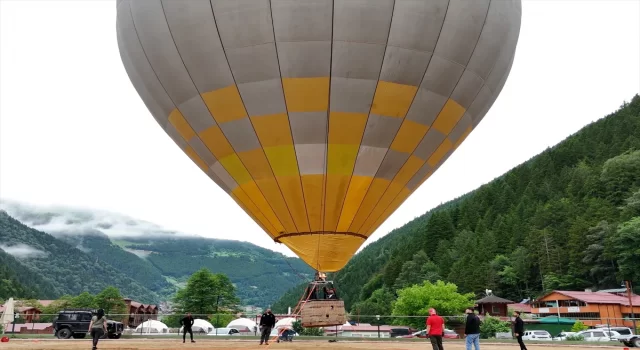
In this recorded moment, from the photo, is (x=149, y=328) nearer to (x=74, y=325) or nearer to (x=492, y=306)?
(x=74, y=325)

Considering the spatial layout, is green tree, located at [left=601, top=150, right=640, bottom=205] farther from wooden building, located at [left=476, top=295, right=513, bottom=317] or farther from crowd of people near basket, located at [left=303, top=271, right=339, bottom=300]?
crowd of people near basket, located at [left=303, top=271, right=339, bottom=300]

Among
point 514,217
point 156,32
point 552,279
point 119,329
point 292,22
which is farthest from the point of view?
point 514,217

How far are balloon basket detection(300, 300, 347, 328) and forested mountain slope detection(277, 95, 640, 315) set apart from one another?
96.4 m

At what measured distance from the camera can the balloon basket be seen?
12.7 meters

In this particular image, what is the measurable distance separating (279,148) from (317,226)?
2163 mm

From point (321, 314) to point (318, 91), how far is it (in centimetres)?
529

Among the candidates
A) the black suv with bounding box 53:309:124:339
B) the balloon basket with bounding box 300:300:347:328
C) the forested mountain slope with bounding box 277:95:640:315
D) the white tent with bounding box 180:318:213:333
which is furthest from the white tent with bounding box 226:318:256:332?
the forested mountain slope with bounding box 277:95:640:315

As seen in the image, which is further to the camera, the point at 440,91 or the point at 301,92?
the point at 440,91

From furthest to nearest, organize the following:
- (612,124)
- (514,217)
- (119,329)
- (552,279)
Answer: (612,124) < (514,217) < (552,279) < (119,329)

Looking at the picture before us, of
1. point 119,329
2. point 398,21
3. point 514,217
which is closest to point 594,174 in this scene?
point 514,217

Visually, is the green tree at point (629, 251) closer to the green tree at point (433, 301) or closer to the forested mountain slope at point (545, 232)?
the forested mountain slope at point (545, 232)

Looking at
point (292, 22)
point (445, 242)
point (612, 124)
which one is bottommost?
point (292, 22)

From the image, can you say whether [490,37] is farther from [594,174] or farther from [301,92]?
[594,174]

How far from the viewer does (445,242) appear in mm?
142375
